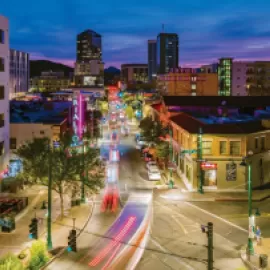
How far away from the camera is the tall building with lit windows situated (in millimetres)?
174387

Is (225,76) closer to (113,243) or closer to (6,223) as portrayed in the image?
(6,223)

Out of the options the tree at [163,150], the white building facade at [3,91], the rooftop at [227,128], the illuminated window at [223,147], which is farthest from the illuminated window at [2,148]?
the illuminated window at [223,147]

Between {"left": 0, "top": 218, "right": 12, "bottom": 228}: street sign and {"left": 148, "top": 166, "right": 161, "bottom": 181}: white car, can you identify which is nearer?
{"left": 0, "top": 218, "right": 12, "bottom": 228}: street sign

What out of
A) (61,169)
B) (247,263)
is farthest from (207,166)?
(247,263)

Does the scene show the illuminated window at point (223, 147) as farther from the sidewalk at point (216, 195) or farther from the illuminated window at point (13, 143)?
the illuminated window at point (13, 143)

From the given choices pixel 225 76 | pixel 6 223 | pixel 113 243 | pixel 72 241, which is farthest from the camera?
pixel 225 76

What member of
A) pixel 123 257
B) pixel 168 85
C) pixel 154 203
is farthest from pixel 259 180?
pixel 168 85

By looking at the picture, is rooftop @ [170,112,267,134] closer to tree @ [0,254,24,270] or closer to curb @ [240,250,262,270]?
curb @ [240,250,262,270]

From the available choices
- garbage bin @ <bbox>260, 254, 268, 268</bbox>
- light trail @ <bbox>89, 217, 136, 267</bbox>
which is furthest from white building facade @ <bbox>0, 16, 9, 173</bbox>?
garbage bin @ <bbox>260, 254, 268, 268</bbox>

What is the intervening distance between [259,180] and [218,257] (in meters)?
21.3

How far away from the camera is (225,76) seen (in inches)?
7072

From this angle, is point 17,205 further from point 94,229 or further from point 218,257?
point 218,257

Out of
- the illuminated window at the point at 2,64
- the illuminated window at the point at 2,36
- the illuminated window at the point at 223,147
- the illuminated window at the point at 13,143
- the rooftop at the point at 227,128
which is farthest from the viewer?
the illuminated window at the point at 13,143

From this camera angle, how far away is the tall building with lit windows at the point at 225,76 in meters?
174
